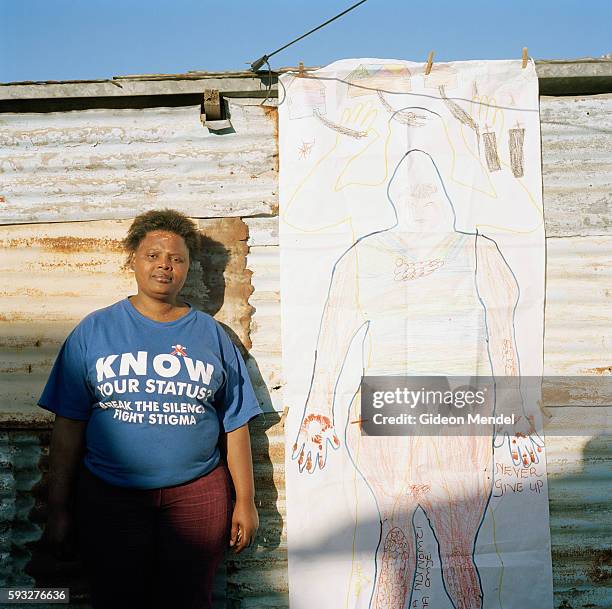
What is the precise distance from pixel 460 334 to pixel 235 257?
1.23 m

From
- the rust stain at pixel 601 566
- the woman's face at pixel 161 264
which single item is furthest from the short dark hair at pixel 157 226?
the rust stain at pixel 601 566

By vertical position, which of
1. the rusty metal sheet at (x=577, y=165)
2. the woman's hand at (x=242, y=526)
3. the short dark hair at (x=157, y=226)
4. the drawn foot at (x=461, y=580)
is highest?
the rusty metal sheet at (x=577, y=165)

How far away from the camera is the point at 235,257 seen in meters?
3.33

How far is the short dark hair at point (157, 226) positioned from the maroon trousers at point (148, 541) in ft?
3.59

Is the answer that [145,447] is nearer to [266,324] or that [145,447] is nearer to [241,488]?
[241,488]

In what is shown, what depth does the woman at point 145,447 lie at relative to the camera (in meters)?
2.70

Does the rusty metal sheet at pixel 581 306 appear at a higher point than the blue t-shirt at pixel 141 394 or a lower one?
higher

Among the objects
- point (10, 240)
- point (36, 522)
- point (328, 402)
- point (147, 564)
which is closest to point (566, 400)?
point (328, 402)

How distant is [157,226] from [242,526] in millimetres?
1477

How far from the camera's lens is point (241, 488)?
9.83 feet

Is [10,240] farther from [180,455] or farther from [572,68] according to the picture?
[572,68]

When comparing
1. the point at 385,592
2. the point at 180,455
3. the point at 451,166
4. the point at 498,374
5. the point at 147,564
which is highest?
the point at 451,166

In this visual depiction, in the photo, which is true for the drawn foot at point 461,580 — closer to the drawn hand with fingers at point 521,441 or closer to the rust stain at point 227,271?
the drawn hand with fingers at point 521,441

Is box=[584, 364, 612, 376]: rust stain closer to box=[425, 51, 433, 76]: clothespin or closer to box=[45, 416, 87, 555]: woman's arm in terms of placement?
box=[425, 51, 433, 76]: clothespin
